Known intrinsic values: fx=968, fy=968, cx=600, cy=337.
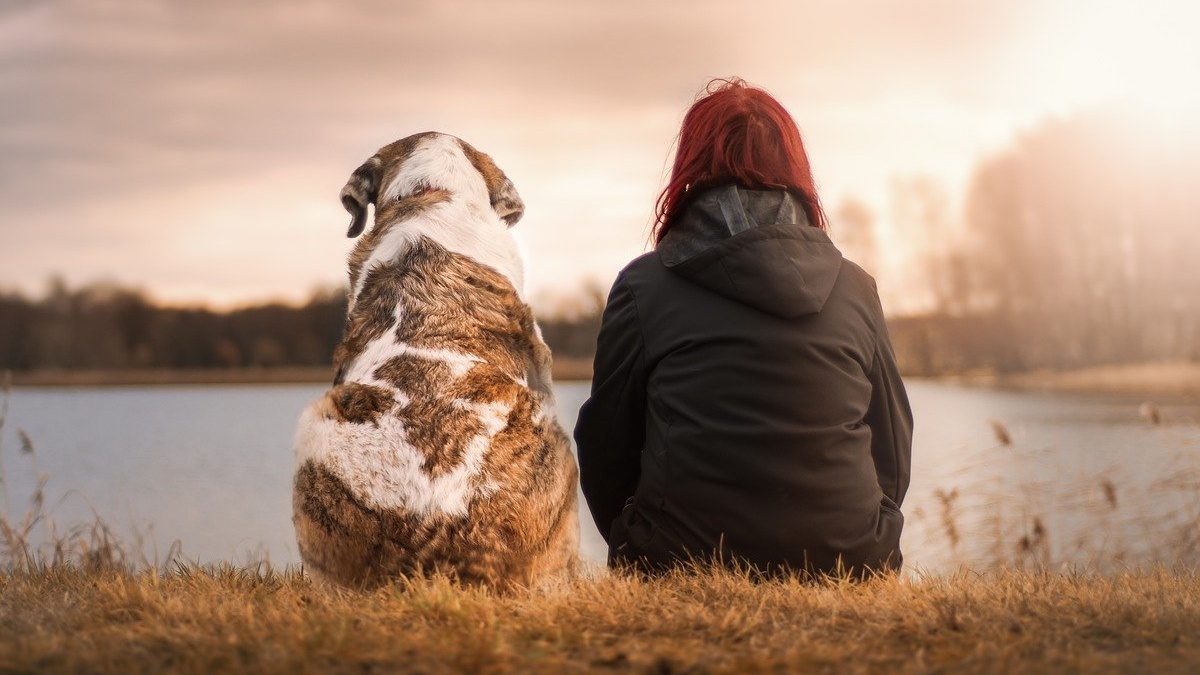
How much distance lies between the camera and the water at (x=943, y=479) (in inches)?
346

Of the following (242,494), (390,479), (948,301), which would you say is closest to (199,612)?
(390,479)

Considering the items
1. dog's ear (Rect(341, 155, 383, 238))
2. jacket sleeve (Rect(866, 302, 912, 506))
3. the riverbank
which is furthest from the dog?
the riverbank

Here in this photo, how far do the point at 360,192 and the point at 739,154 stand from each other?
2059mm

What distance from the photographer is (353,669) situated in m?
2.83

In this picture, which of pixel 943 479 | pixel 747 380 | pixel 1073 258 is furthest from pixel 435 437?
pixel 1073 258

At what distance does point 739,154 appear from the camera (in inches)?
165

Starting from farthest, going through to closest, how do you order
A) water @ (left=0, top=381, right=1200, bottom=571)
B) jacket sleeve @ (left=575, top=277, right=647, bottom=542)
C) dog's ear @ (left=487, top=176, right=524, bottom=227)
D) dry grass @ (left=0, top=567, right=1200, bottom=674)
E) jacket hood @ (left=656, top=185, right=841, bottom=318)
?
water @ (left=0, top=381, right=1200, bottom=571)
dog's ear @ (left=487, top=176, right=524, bottom=227)
jacket sleeve @ (left=575, top=277, right=647, bottom=542)
jacket hood @ (left=656, top=185, right=841, bottom=318)
dry grass @ (left=0, top=567, right=1200, bottom=674)

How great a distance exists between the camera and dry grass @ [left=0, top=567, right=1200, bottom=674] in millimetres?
2895

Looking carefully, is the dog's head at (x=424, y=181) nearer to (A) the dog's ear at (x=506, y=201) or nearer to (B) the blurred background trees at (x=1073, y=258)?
(A) the dog's ear at (x=506, y=201)

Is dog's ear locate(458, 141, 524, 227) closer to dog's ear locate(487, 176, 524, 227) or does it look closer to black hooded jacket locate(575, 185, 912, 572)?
dog's ear locate(487, 176, 524, 227)

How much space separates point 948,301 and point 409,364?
98.3ft

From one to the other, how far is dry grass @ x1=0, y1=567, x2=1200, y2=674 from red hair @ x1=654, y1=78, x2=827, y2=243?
1.62 meters

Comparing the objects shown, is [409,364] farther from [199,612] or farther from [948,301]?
[948,301]

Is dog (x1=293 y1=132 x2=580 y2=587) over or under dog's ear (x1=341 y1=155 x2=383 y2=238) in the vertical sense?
under
